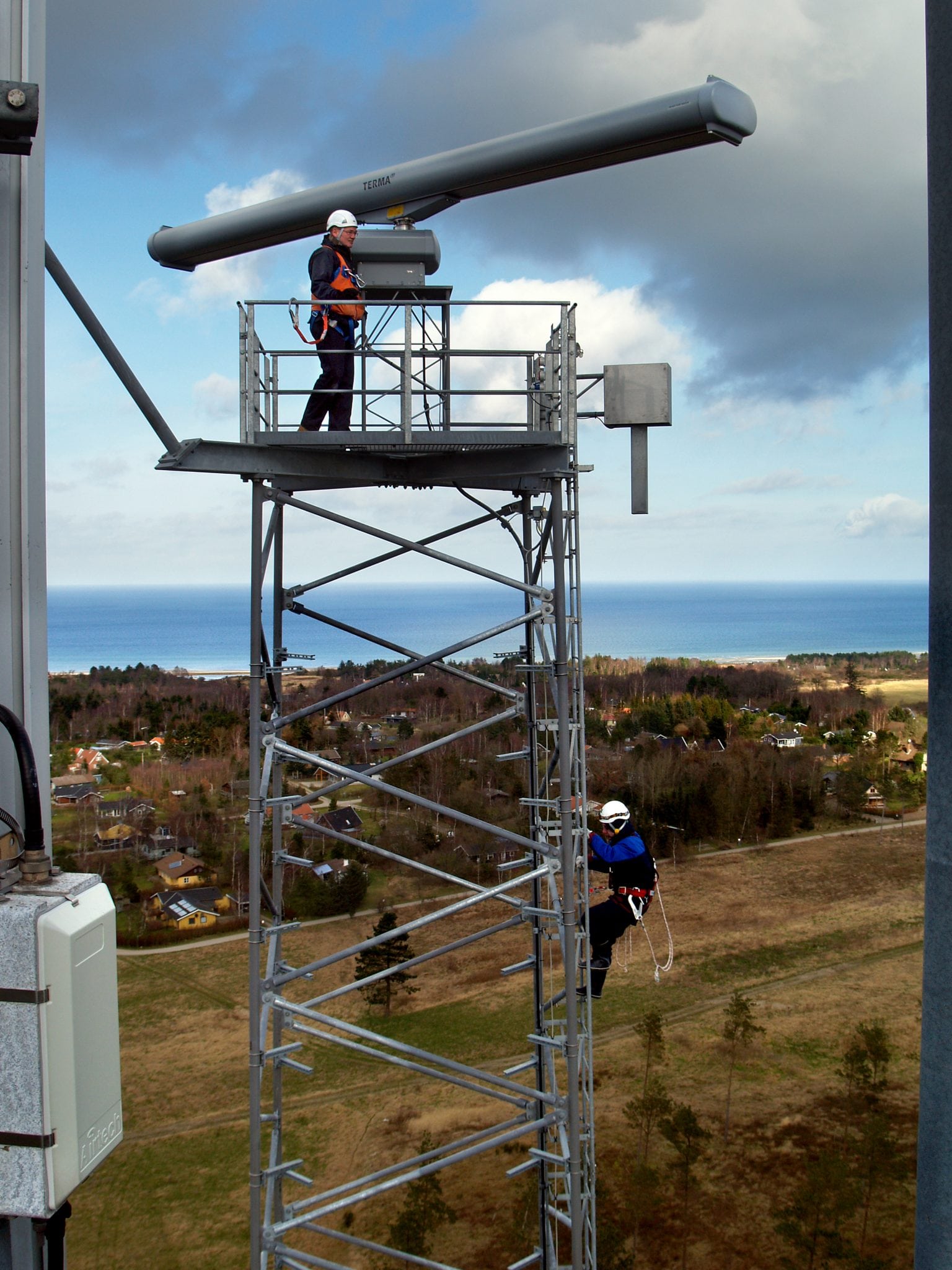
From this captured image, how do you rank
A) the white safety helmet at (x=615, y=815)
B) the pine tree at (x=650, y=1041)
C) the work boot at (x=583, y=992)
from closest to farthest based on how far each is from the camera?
the work boot at (x=583, y=992), the white safety helmet at (x=615, y=815), the pine tree at (x=650, y=1041)

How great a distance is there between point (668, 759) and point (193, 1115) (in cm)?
2870

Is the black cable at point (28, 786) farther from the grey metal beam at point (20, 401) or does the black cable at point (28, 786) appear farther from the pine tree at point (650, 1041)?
the pine tree at point (650, 1041)

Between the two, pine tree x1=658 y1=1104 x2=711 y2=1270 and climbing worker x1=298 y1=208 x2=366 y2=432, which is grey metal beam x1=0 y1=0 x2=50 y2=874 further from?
pine tree x1=658 y1=1104 x2=711 y2=1270

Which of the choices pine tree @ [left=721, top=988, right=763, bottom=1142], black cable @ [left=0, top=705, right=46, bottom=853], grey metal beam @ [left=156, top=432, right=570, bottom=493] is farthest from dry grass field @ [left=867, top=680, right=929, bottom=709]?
black cable @ [left=0, top=705, right=46, bottom=853]

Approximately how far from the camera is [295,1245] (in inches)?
594

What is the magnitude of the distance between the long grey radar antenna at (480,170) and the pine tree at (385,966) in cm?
1517

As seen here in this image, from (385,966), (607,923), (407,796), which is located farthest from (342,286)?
(385,966)

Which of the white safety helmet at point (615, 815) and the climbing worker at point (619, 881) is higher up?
the white safety helmet at point (615, 815)

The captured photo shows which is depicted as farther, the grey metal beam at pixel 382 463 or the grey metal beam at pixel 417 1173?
the grey metal beam at pixel 417 1173

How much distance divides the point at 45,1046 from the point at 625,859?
30.5 feet

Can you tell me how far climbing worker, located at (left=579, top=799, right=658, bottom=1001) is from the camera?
38.6 ft

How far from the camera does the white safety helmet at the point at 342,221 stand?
929 cm

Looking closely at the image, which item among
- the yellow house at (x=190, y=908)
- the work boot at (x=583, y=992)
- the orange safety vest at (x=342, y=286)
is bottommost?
the yellow house at (x=190, y=908)

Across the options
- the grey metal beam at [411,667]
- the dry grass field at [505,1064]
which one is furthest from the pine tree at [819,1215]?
the grey metal beam at [411,667]
